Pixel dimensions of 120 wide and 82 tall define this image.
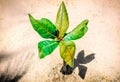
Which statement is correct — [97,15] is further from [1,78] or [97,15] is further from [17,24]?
[1,78]

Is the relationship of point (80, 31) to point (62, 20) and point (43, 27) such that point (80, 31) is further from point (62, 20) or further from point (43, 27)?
point (43, 27)

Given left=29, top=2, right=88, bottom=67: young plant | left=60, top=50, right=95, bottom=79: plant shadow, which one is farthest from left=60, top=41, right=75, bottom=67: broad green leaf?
left=60, top=50, right=95, bottom=79: plant shadow

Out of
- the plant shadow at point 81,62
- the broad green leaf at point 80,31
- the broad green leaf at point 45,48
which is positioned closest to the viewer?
the broad green leaf at point 45,48

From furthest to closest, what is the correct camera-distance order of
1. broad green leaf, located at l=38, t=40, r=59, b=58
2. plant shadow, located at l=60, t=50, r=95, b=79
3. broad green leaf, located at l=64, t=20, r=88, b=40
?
plant shadow, located at l=60, t=50, r=95, b=79, broad green leaf, located at l=64, t=20, r=88, b=40, broad green leaf, located at l=38, t=40, r=59, b=58

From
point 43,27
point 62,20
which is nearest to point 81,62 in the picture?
point 62,20

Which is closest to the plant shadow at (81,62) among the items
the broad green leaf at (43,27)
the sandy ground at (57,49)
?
the sandy ground at (57,49)

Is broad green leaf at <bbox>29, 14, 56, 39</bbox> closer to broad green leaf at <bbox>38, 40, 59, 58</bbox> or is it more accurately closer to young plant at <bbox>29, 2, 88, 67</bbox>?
young plant at <bbox>29, 2, 88, 67</bbox>

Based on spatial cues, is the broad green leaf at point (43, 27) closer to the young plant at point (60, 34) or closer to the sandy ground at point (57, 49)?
the young plant at point (60, 34)
